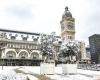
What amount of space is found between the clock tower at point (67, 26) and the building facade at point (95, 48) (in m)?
23.0

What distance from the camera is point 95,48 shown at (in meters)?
119

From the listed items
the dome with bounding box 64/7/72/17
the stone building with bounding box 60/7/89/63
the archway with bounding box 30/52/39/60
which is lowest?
the archway with bounding box 30/52/39/60

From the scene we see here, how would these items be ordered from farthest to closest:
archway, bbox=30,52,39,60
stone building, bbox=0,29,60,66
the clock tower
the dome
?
the dome < the clock tower < archway, bbox=30,52,39,60 < stone building, bbox=0,29,60,66

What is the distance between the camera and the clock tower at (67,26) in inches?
4112

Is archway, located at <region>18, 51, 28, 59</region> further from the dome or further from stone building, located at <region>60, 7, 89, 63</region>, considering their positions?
the dome

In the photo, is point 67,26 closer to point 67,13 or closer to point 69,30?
point 69,30

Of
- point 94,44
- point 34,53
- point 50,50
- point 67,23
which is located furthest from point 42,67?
point 94,44

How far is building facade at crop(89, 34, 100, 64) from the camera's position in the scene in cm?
11719

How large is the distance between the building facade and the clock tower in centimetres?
2297

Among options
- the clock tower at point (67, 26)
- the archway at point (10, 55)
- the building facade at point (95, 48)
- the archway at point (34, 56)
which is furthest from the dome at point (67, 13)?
the archway at point (10, 55)

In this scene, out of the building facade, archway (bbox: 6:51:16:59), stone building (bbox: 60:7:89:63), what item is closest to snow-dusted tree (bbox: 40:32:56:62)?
archway (bbox: 6:51:16:59)

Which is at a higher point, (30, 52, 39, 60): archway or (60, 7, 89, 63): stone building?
(60, 7, 89, 63): stone building

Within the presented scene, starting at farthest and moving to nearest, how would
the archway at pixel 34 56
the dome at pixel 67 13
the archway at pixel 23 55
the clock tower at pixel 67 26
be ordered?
the dome at pixel 67 13, the clock tower at pixel 67 26, the archway at pixel 34 56, the archway at pixel 23 55

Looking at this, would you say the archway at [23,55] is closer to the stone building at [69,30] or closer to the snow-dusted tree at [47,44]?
the stone building at [69,30]
